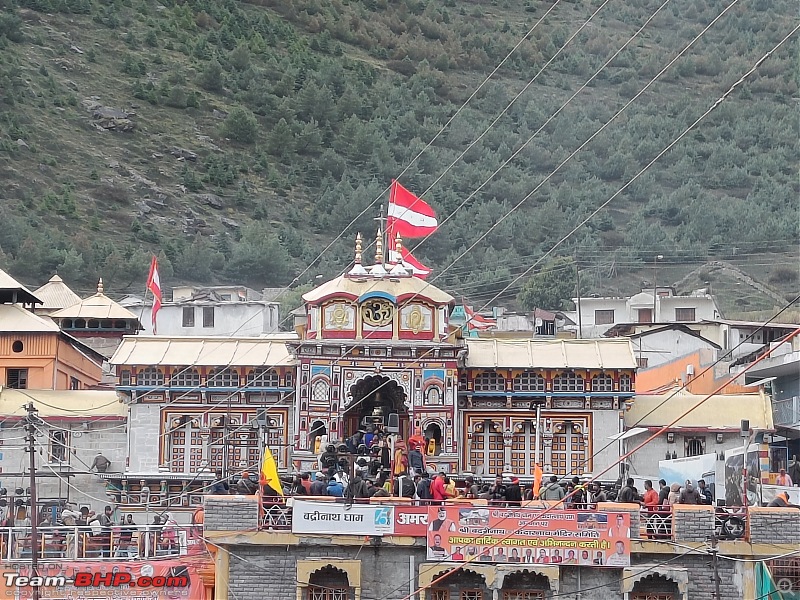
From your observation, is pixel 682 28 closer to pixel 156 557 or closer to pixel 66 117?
pixel 66 117

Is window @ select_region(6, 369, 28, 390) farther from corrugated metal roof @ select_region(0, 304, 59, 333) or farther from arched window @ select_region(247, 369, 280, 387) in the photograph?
arched window @ select_region(247, 369, 280, 387)

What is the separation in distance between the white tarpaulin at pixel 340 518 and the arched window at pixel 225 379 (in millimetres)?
14095

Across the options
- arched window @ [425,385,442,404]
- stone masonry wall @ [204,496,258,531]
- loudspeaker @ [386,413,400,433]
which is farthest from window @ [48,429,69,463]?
stone masonry wall @ [204,496,258,531]

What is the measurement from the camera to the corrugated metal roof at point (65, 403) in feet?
159

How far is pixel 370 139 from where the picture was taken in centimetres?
15300

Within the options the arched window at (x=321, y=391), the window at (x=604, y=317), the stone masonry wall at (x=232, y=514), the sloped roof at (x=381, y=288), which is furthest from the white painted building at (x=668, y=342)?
the stone masonry wall at (x=232, y=514)

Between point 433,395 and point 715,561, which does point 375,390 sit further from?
point 715,561

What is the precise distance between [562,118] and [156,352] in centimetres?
11456

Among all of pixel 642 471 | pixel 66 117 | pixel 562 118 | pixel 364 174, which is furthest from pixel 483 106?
pixel 642 471

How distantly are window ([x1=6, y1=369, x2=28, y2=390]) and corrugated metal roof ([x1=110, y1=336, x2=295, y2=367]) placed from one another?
7677mm

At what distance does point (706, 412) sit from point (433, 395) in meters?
7.17

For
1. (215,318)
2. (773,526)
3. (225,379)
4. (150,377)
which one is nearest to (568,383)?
(225,379)

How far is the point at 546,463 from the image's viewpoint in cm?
4562

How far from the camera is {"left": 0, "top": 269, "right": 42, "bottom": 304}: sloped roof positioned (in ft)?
185
